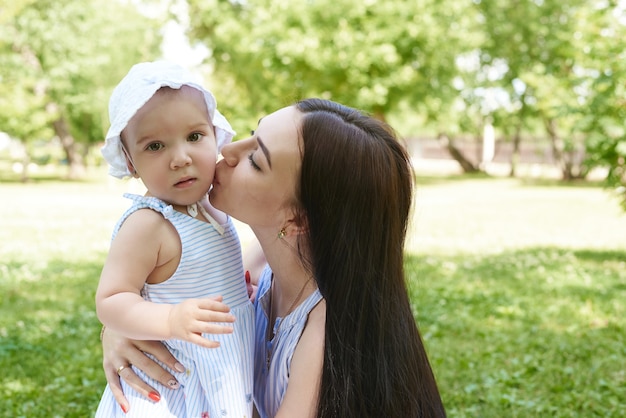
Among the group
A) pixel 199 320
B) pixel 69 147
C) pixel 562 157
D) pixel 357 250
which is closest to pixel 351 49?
pixel 562 157

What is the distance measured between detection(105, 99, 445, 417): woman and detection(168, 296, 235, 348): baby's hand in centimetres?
35

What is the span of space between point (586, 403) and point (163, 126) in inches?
126

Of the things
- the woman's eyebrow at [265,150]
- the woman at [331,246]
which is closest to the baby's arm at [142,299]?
the woman at [331,246]

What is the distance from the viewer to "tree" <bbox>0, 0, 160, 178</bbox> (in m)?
25.2

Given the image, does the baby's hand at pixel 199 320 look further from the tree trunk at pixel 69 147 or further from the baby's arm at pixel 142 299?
the tree trunk at pixel 69 147

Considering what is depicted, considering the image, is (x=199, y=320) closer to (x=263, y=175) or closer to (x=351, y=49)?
(x=263, y=175)

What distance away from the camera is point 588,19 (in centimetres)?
978

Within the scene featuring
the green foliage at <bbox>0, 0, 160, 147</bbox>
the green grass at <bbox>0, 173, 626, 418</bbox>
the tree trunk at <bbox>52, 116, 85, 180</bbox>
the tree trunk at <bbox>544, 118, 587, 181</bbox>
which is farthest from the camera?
the tree trunk at <bbox>544, 118, 587, 181</bbox>

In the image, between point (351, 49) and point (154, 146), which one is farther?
point (351, 49)

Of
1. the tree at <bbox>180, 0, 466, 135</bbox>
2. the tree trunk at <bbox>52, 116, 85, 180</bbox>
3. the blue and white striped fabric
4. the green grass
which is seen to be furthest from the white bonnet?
the tree trunk at <bbox>52, 116, 85, 180</bbox>

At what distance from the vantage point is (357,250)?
221 cm

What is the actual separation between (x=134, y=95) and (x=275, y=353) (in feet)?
3.04

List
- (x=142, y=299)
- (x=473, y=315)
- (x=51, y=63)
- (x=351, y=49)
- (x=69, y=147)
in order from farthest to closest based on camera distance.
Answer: (x=69, y=147) → (x=51, y=63) → (x=351, y=49) → (x=473, y=315) → (x=142, y=299)

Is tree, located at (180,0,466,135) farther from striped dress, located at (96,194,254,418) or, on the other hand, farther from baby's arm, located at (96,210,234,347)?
baby's arm, located at (96,210,234,347)
